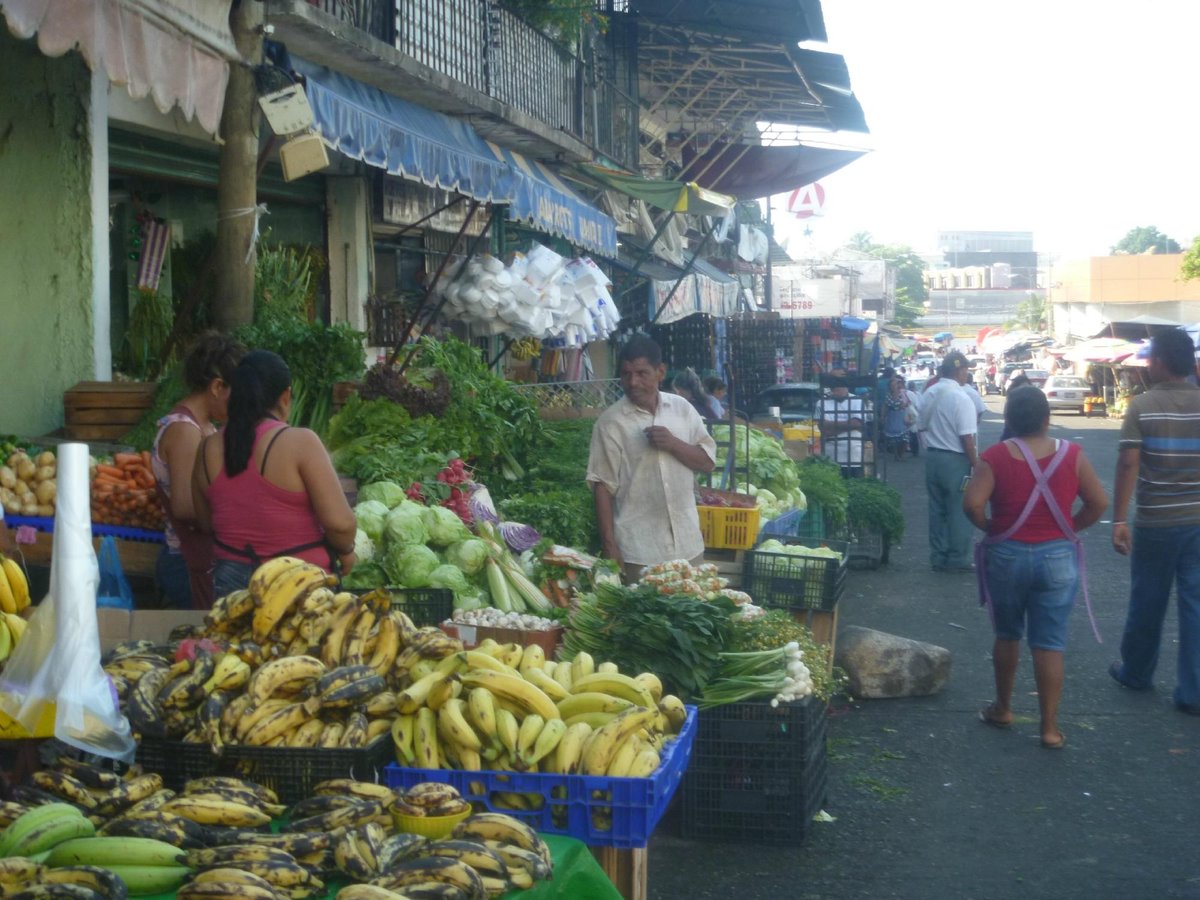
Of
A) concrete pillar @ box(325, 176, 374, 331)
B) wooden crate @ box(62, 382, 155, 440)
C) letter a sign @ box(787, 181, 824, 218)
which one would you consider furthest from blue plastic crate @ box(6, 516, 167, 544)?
letter a sign @ box(787, 181, 824, 218)

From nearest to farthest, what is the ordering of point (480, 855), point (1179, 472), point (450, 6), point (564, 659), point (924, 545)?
point (480, 855) < point (564, 659) < point (1179, 472) < point (450, 6) < point (924, 545)

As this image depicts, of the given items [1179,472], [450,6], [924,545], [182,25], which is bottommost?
[924,545]

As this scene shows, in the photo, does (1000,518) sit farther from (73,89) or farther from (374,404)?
(73,89)

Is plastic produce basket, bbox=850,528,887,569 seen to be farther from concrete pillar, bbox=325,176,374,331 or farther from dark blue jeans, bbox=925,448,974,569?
concrete pillar, bbox=325,176,374,331

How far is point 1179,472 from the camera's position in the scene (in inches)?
311

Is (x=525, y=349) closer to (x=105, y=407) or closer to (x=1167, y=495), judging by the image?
(x=105, y=407)

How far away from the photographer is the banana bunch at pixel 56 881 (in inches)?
112

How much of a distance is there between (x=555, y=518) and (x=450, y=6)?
584cm

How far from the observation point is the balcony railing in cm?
1077

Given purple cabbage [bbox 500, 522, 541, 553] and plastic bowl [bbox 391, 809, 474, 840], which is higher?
purple cabbage [bbox 500, 522, 541, 553]

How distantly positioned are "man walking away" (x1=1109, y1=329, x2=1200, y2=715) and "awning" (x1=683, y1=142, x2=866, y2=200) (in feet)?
52.7

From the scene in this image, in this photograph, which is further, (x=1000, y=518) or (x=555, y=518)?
(x=555, y=518)

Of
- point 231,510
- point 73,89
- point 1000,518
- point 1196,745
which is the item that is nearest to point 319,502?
point 231,510

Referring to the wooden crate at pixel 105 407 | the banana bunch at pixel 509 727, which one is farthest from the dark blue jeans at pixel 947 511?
the banana bunch at pixel 509 727
